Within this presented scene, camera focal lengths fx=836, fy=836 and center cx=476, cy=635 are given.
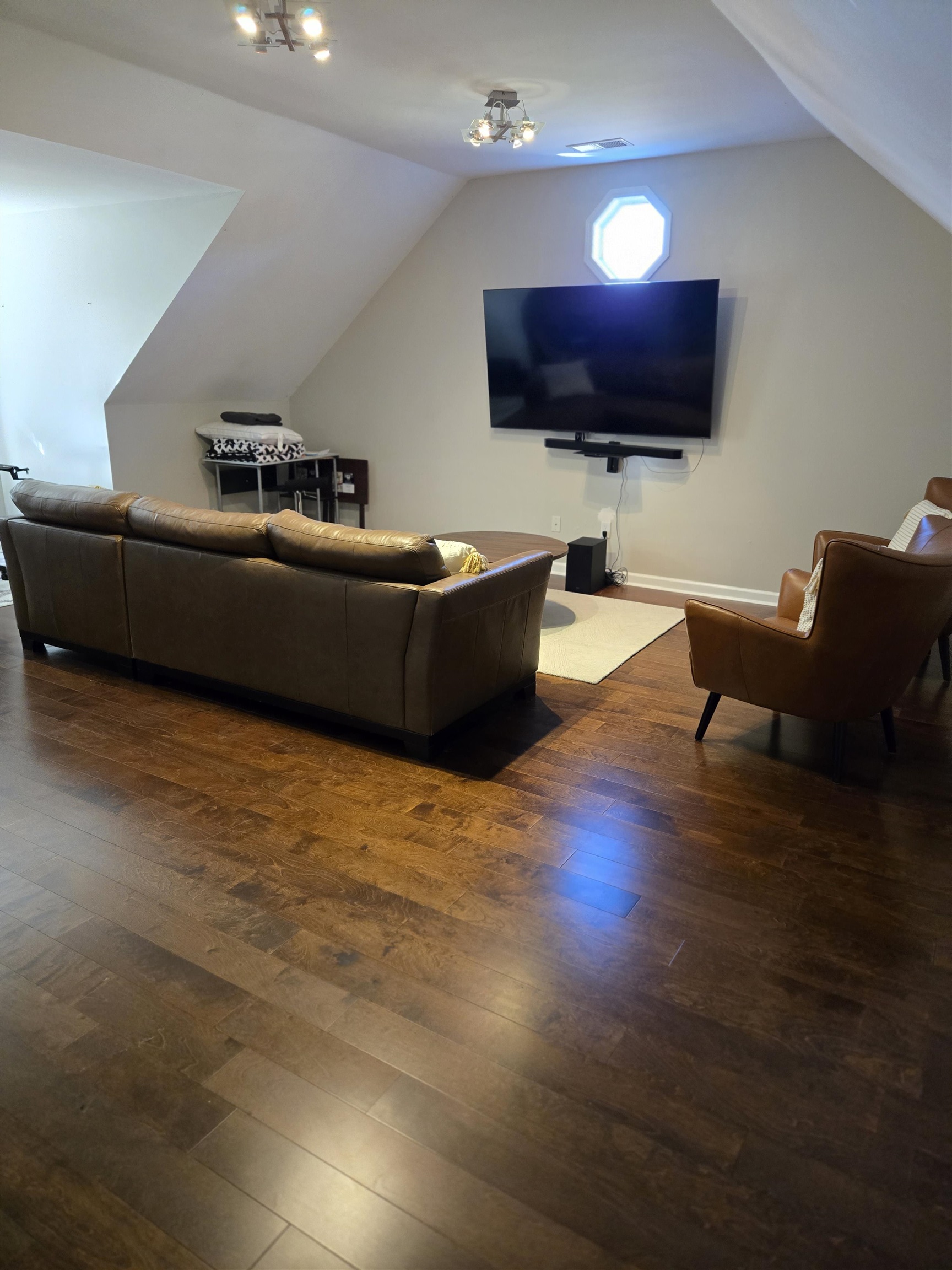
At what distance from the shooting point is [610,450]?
19.1 ft

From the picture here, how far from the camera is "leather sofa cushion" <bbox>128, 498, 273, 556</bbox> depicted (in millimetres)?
3439

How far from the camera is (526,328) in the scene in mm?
5879

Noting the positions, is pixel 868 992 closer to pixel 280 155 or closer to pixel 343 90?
pixel 343 90

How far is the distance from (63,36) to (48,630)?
2649 mm

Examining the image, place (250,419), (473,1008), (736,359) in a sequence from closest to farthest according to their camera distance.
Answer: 1. (473,1008)
2. (736,359)
3. (250,419)

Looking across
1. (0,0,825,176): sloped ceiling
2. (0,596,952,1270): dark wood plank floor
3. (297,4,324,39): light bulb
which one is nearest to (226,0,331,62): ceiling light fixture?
(297,4,324,39): light bulb

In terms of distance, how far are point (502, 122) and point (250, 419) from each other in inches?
122

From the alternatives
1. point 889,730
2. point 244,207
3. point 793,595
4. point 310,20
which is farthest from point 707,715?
point 244,207

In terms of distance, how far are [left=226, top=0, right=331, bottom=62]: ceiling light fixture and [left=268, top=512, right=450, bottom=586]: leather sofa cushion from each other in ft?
5.66

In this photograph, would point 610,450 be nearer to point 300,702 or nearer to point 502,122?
point 502,122

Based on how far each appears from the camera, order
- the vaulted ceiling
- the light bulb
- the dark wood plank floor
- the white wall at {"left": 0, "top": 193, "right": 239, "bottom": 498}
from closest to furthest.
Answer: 1. the dark wood plank floor
2. the vaulted ceiling
3. the light bulb
4. the white wall at {"left": 0, "top": 193, "right": 239, "bottom": 498}

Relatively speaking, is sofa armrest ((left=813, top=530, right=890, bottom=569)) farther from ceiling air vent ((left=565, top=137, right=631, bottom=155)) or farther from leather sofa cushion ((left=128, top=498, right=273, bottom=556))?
leather sofa cushion ((left=128, top=498, right=273, bottom=556))

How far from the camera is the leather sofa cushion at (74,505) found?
382 cm

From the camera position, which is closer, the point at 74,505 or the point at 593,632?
the point at 74,505
